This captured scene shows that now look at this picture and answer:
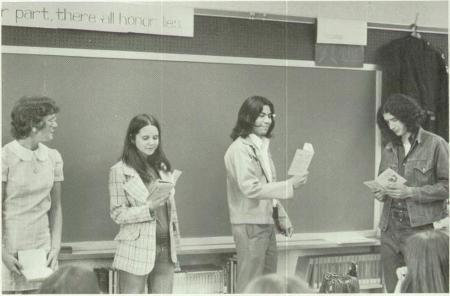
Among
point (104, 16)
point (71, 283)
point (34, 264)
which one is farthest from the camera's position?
point (104, 16)

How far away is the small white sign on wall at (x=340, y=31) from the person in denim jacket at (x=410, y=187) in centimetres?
45

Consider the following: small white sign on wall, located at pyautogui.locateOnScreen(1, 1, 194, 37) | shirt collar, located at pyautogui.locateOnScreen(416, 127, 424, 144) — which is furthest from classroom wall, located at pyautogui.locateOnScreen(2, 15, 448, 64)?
shirt collar, located at pyautogui.locateOnScreen(416, 127, 424, 144)

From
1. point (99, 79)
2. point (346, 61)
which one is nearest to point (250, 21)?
point (346, 61)

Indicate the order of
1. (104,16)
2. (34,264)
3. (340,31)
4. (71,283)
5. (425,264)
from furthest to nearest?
(340,31)
(104,16)
(34,264)
(425,264)
(71,283)

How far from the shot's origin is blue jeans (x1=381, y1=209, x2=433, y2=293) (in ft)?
9.09

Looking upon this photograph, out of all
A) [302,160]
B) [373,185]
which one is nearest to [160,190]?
[302,160]

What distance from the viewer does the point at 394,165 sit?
112 inches

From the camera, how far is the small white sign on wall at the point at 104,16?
2.52 metres

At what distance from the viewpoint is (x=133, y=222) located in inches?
97.8

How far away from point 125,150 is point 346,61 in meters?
1.28

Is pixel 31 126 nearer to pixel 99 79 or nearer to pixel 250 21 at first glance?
pixel 99 79

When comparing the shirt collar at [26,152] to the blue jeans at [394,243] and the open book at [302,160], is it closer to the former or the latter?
the open book at [302,160]

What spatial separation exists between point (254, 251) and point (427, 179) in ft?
3.13

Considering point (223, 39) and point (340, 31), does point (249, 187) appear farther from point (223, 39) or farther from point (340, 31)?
point (340, 31)
